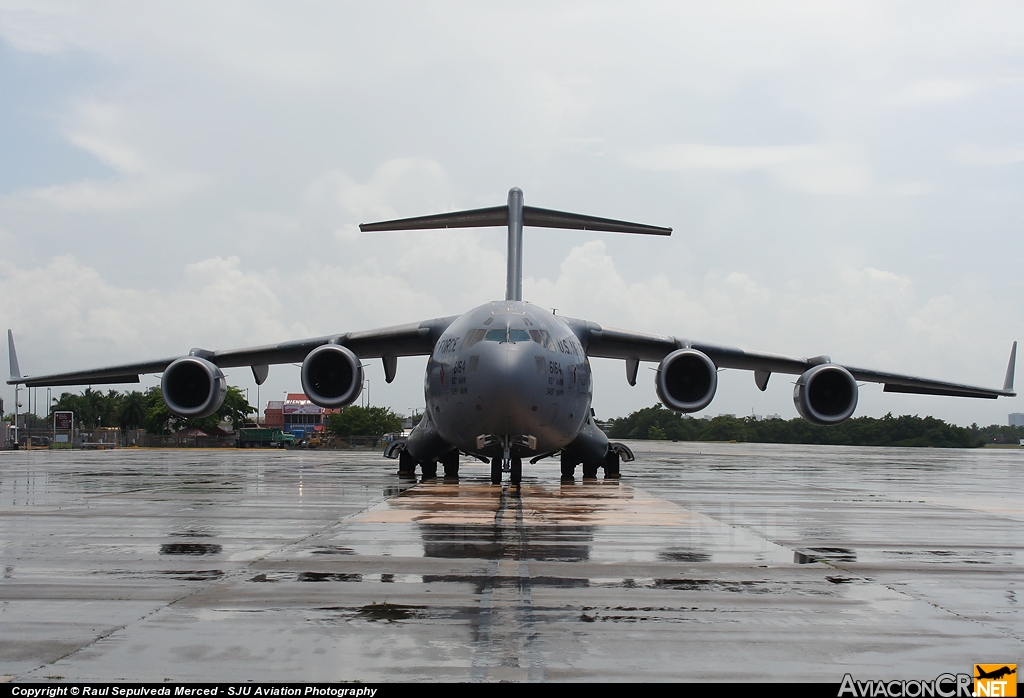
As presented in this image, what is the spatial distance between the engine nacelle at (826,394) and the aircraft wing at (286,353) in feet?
23.7

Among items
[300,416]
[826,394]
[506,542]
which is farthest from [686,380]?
[300,416]

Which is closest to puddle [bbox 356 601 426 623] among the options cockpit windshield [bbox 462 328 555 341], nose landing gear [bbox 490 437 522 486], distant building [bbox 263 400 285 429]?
cockpit windshield [bbox 462 328 555 341]

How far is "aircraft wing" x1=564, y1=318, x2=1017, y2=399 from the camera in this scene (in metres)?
18.4

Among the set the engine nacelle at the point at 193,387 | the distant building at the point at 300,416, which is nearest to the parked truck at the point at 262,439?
the distant building at the point at 300,416

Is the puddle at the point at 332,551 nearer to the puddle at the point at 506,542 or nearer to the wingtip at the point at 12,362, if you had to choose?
the puddle at the point at 506,542

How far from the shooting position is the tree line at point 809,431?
52.0m

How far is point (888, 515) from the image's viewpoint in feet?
35.5

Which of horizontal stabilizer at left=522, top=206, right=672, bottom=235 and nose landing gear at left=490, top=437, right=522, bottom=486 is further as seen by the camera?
horizontal stabilizer at left=522, top=206, right=672, bottom=235

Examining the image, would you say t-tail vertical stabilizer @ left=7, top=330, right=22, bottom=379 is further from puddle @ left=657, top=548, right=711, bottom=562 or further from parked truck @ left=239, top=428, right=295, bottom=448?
parked truck @ left=239, top=428, right=295, bottom=448

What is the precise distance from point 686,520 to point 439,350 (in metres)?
6.11

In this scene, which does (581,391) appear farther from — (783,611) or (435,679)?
(435,679)

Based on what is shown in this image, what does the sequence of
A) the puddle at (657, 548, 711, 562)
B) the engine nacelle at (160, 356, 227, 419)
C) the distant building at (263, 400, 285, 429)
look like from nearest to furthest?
the puddle at (657, 548, 711, 562)
the engine nacelle at (160, 356, 227, 419)
the distant building at (263, 400, 285, 429)

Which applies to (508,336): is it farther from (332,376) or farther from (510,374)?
(332,376)

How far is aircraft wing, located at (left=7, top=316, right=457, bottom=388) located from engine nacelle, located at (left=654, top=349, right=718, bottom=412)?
411cm
